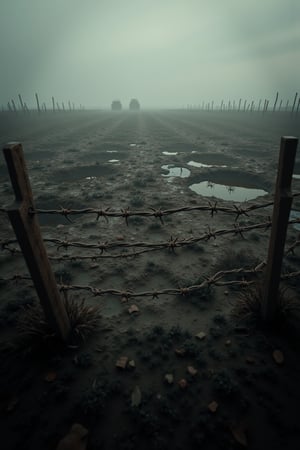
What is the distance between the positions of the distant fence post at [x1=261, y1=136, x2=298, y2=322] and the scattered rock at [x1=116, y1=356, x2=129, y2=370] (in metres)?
1.83

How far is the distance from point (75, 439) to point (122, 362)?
87cm

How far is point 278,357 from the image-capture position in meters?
2.79

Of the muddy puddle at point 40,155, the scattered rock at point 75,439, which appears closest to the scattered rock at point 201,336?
the scattered rock at point 75,439

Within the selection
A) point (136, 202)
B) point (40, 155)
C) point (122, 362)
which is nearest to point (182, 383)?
point (122, 362)

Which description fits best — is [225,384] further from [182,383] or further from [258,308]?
[258,308]

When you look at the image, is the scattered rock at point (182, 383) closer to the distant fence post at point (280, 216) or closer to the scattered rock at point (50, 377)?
the distant fence post at point (280, 216)

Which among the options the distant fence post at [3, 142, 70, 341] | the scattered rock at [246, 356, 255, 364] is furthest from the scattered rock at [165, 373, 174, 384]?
the distant fence post at [3, 142, 70, 341]

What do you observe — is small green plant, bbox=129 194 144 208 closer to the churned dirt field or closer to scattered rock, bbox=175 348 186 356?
the churned dirt field

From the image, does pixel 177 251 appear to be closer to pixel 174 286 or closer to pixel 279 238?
pixel 174 286

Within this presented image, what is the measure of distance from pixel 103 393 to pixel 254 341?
1.89 m

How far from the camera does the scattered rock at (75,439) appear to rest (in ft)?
6.87

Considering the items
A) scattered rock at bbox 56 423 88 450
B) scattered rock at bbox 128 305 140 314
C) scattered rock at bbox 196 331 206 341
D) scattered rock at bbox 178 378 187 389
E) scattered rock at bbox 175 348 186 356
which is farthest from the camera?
scattered rock at bbox 128 305 140 314

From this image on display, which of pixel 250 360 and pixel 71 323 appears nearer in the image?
pixel 250 360

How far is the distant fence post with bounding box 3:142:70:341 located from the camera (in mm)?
1807
